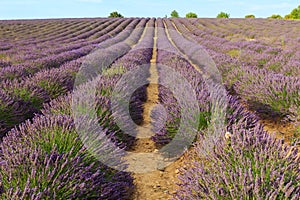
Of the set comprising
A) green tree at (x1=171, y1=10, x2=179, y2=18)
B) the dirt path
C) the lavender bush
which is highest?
green tree at (x1=171, y1=10, x2=179, y2=18)

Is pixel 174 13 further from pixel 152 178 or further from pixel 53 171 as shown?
pixel 53 171

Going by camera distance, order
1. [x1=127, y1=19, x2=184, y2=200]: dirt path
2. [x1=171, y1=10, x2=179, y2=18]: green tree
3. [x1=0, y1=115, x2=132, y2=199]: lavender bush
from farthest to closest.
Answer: [x1=171, y1=10, x2=179, y2=18]: green tree
[x1=127, y1=19, x2=184, y2=200]: dirt path
[x1=0, y1=115, x2=132, y2=199]: lavender bush

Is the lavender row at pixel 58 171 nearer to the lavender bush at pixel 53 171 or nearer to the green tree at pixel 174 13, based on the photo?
the lavender bush at pixel 53 171

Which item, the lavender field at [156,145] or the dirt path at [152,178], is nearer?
the lavender field at [156,145]

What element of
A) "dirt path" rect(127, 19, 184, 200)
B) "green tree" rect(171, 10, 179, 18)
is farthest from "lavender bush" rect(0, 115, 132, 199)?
"green tree" rect(171, 10, 179, 18)

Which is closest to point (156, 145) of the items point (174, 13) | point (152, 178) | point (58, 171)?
point (152, 178)

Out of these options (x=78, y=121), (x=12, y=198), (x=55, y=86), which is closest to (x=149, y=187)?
(x=78, y=121)

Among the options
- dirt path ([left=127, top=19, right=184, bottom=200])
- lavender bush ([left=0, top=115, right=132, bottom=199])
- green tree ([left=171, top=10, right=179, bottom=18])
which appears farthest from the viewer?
green tree ([left=171, top=10, right=179, bottom=18])

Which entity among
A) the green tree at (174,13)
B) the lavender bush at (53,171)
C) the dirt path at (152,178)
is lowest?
the dirt path at (152,178)

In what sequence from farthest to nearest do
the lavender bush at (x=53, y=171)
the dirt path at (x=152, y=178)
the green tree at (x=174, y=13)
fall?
the green tree at (x=174, y=13) → the dirt path at (x=152, y=178) → the lavender bush at (x=53, y=171)

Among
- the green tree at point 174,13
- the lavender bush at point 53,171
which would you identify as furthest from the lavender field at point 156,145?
the green tree at point 174,13

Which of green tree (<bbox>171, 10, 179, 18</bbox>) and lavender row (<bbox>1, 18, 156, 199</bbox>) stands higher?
green tree (<bbox>171, 10, 179, 18</bbox>)

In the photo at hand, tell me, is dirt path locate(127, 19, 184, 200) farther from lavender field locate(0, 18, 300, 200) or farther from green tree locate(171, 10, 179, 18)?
green tree locate(171, 10, 179, 18)

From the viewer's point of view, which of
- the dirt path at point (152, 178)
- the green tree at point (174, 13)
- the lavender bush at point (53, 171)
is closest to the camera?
the lavender bush at point (53, 171)
